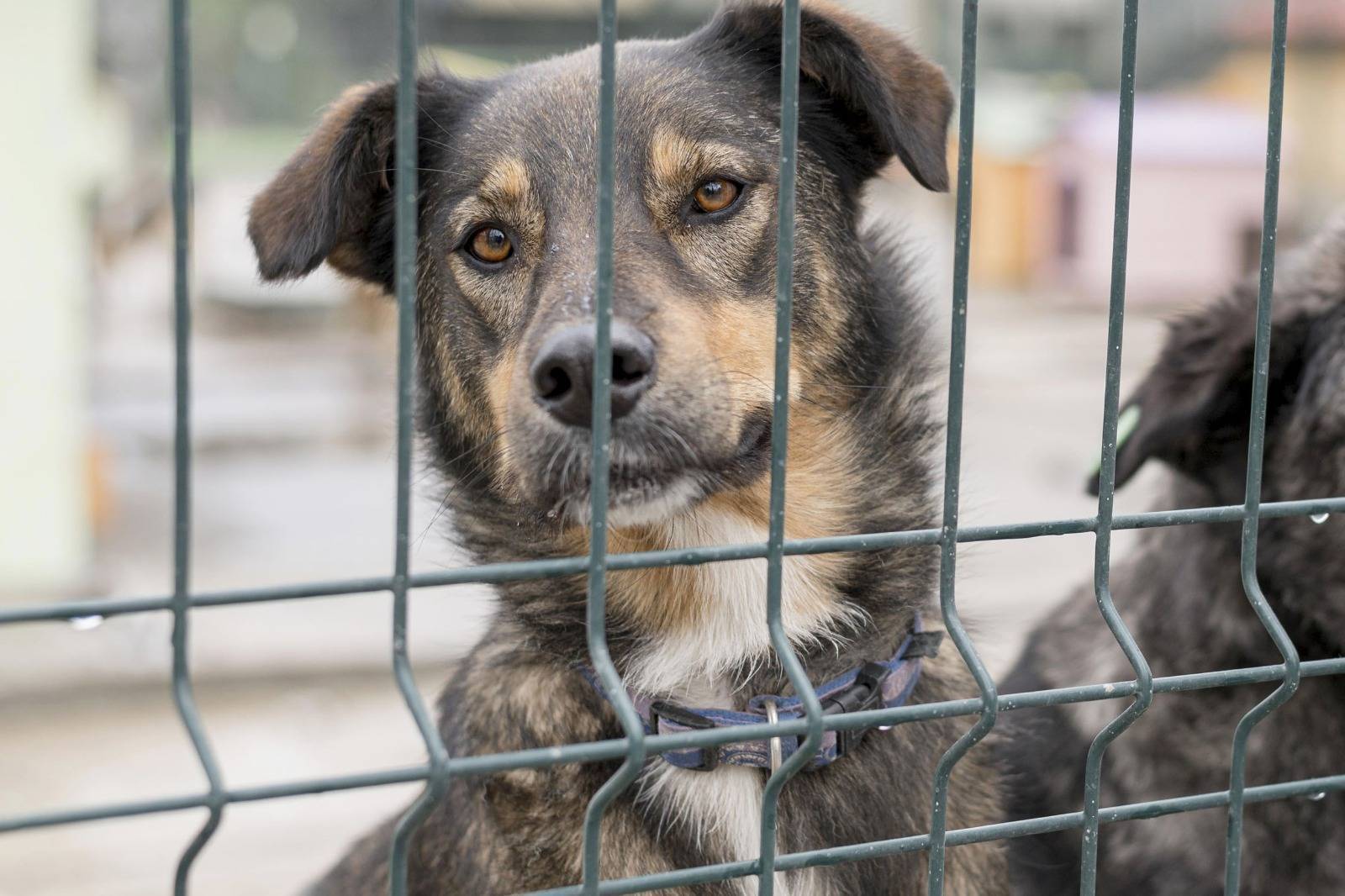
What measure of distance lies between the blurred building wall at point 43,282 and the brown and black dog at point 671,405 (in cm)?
408

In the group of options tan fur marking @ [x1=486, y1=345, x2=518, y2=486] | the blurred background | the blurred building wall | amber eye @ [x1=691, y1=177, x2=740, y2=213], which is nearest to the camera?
tan fur marking @ [x1=486, y1=345, x2=518, y2=486]

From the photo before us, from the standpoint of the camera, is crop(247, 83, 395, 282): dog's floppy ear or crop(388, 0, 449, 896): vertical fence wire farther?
crop(247, 83, 395, 282): dog's floppy ear

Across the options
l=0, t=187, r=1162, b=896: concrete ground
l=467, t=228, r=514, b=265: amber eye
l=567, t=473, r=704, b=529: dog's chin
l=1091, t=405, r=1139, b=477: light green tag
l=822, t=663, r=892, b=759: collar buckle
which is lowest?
l=0, t=187, r=1162, b=896: concrete ground

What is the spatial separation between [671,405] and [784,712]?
0.53m

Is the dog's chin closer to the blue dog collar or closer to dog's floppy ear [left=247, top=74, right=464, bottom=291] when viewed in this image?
the blue dog collar

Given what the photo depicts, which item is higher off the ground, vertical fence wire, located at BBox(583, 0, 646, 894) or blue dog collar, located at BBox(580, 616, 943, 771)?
vertical fence wire, located at BBox(583, 0, 646, 894)

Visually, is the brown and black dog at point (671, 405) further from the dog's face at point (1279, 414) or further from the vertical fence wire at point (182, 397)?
the vertical fence wire at point (182, 397)

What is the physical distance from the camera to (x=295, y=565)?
736 centimetres

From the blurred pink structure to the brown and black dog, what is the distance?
16.6 meters

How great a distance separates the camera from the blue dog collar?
220 centimetres

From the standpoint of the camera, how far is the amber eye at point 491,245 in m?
2.56

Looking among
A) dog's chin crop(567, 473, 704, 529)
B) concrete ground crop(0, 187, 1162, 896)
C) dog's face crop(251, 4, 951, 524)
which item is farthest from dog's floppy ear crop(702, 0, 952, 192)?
dog's chin crop(567, 473, 704, 529)

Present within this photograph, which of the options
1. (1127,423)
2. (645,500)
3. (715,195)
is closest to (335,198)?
(715,195)

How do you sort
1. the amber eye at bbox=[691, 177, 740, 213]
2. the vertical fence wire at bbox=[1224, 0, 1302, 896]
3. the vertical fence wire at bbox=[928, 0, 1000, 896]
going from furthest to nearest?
the amber eye at bbox=[691, 177, 740, 213], the vertical fence wire at bbox=[1224, 0, 1302, 896], the vertical fence wire at bbox=[928, 0, 1000, 896]
